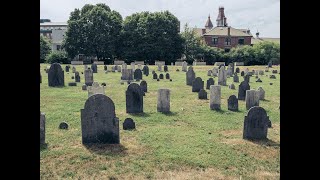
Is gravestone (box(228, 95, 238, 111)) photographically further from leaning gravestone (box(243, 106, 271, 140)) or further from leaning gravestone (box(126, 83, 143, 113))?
leaning gravestone (box(243, 106, 271, 140))

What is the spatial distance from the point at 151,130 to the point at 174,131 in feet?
2.48

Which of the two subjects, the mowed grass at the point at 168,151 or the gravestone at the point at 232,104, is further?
the gravestone at the point at 232,104

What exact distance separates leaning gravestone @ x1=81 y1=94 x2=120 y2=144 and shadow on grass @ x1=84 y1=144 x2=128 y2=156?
204mm

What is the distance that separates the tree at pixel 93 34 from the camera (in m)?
57.9

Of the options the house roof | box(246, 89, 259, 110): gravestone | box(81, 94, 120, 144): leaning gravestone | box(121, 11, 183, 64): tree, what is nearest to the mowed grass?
box(81, 94, 120, 144): leaning gravestone

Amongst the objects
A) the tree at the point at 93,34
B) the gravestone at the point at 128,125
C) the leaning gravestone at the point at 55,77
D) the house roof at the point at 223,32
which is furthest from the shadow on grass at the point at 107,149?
the house roof at the point at 223,32

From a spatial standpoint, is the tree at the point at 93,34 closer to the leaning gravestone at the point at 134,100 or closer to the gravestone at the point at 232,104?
the gravestone at the point at 232,104

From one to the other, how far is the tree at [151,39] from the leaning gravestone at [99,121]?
4830cm

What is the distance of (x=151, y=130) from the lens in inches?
442

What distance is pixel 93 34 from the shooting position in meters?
58.7

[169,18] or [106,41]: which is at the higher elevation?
[169,18]

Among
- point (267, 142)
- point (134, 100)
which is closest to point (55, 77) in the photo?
point (134, 100)
